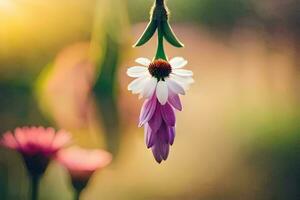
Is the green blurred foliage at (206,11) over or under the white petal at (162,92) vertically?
over

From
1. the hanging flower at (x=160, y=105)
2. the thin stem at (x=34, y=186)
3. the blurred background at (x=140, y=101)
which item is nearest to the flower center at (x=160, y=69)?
the hanging flower at (x=160, y=105)

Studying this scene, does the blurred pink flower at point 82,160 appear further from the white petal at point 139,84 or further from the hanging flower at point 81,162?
the white petal at point 139,84

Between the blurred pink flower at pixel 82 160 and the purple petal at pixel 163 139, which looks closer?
the purple petal at pixel 163 139

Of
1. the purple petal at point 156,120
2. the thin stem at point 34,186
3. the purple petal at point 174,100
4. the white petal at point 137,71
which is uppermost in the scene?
the white petal at point 137,71

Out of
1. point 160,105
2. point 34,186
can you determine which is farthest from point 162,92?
point 34,186

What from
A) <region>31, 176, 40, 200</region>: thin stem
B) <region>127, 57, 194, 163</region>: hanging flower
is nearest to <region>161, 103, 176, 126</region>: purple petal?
<region>127, 57, 194, 163</region>: hanging flower

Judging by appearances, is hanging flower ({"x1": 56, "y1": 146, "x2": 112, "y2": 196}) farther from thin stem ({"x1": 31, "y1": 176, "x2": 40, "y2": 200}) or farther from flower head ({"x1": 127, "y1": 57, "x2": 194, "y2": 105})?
flower head ({"x1": 127, "y1": 57, "x2": 194, "y2": 105})

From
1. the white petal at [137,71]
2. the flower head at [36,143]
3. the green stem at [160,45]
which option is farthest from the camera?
the flower head at [36,143]

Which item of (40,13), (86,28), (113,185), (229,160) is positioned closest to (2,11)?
(40,13)
